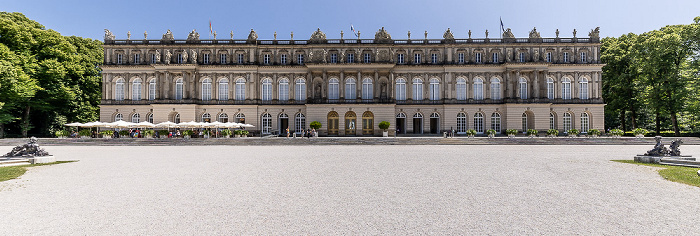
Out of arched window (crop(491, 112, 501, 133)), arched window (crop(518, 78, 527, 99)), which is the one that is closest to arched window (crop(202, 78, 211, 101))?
arched window (crop(491, 112, 501, 133))

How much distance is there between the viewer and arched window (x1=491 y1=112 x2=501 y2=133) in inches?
1761

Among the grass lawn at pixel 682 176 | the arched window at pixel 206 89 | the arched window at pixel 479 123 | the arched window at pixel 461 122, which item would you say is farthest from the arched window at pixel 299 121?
the grass lawn at pixel 682 176

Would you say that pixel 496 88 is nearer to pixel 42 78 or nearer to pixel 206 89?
pixel 206 89

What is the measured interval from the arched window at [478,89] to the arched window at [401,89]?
8980 millimetres

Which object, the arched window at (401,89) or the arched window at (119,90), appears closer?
the arched window at (119,90)

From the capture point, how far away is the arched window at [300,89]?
45.3 meters

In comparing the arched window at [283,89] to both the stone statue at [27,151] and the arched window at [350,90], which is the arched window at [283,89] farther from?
the stone statue at [27,151]

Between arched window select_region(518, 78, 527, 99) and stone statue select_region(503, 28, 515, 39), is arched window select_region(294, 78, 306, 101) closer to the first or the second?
stone statue select_region(503, 28, 515, 39)

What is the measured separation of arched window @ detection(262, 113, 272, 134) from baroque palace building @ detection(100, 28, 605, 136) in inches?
5.1

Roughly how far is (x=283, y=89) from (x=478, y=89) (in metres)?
25.1

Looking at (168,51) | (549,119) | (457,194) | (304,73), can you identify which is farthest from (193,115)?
(549,119)

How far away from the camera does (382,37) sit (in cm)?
4447

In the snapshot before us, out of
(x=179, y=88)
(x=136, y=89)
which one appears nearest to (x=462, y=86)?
(x=179, y=88)

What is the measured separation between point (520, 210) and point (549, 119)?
42.8 meters
